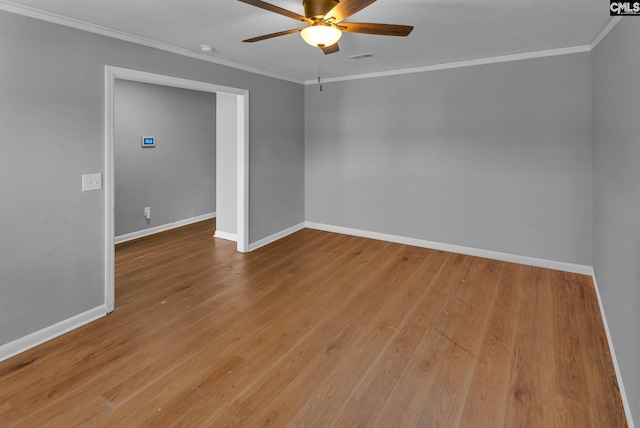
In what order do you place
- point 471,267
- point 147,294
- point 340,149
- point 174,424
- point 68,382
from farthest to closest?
1. point 340,149
2. point 471,267
3. point 147,294
4. point 68,382
5. point 174,424

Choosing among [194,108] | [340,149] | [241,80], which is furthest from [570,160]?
[194,108]

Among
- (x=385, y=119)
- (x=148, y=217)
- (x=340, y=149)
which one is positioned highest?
(x=385, y=119)

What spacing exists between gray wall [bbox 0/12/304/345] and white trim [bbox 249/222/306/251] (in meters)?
2.06

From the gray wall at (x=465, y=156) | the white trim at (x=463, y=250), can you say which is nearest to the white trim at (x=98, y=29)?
the gray wall at (x=465, y=156)

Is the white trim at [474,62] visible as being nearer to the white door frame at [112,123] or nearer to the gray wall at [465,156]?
the gray wall at [465,156]

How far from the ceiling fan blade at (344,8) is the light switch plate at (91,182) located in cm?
222

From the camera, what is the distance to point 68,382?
2.12 metres

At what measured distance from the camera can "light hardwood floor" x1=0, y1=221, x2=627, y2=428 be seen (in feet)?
6.22

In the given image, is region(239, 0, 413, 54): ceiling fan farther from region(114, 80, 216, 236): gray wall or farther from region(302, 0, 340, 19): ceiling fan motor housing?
region(114, 80, 216, 236): gray wall

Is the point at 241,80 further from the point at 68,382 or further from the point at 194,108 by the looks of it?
the point at 68,382

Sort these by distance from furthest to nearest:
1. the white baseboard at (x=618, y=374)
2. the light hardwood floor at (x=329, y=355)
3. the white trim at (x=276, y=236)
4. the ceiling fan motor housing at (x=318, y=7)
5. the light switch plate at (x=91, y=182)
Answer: the white trim at (x=276, y=236), the light switch plate at (x=91, y=182), the ceiling fan motor housing at (x=318, y=7), the light hardwood floor at (x=329, y=355), the white baseboard at (x=618, y=374)

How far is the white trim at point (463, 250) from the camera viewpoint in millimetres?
3873

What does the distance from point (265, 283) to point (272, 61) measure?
2595mm

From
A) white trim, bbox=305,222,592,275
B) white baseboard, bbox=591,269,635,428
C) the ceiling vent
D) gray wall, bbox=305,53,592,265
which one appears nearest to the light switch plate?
the ceiling vent
